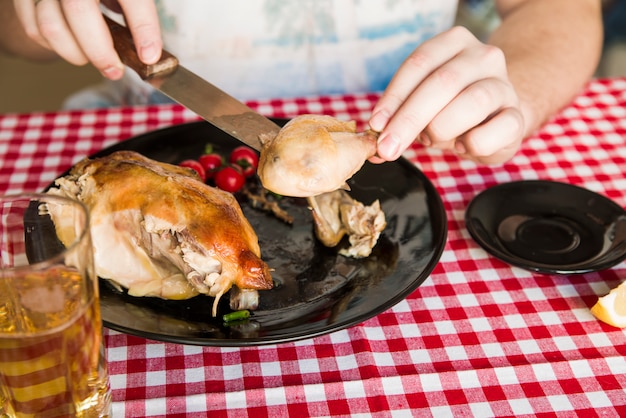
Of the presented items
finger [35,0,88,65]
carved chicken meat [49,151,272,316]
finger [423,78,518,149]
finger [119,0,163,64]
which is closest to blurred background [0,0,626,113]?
finger [35,0,88,65]

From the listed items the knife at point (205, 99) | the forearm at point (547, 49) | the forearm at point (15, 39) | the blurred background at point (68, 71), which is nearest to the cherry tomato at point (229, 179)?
the knife at point (205, 99)

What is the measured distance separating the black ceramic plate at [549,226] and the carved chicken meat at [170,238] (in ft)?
1.58

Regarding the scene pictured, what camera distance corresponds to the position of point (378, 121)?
48.5 inches

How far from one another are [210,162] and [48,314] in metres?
0.75

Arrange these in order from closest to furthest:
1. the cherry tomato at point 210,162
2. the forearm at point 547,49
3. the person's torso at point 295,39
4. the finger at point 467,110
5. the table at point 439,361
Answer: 1. the table at point 439,361
2. the finger at point 467,110
3. the cherry tomato at point 210,162
4. the forearm at point 547,49
5. the person's torso at point 295,39

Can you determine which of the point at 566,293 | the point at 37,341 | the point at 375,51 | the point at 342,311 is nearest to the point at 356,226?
the point at 342,311

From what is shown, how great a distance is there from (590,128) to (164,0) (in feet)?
4.20

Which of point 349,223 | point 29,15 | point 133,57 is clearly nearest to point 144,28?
point 133,57

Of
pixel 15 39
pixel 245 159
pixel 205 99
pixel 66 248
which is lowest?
pixel 15 39

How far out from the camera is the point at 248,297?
1.16 metres

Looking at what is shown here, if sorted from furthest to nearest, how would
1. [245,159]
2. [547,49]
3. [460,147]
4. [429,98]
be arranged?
[547,49]
[245,159]
[460,147]
[429,98]

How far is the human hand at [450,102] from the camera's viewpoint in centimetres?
122

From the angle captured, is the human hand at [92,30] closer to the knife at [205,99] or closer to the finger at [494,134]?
the knife at [205,99]

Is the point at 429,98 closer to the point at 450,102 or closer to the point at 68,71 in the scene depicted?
the point at 450,102
